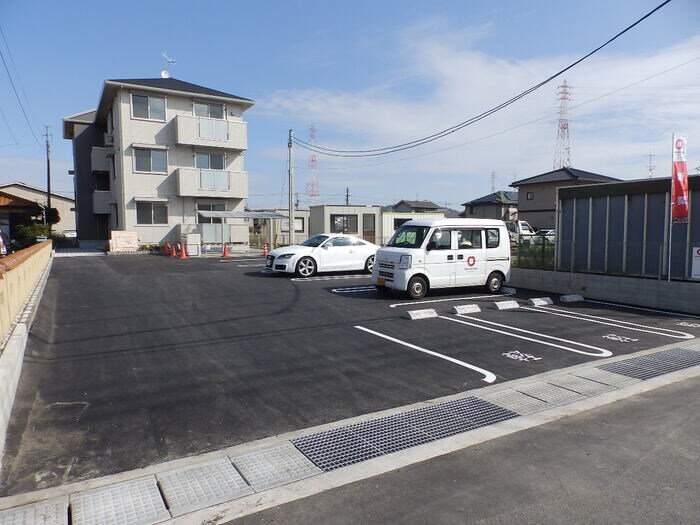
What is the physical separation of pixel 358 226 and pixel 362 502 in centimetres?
3977

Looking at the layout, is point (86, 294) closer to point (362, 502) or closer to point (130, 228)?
point (362, 502)

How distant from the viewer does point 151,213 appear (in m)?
28.9

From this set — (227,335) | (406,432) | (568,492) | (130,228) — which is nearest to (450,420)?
(406,432)

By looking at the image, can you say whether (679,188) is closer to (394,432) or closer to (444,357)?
(444,357)

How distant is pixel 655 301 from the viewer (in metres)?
11.6

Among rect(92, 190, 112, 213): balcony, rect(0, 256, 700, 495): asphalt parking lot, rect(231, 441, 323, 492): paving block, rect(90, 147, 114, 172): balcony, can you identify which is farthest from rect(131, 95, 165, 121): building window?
rect(231, 441, 323, 492): paving block

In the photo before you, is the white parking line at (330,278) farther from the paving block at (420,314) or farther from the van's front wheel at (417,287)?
the paving block at (420,314)

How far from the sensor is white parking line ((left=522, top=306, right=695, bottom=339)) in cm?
896

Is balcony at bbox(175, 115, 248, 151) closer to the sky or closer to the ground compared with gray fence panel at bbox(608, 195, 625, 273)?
closer to the sky

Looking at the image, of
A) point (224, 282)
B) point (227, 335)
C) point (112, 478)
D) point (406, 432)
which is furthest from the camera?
point (224, 282)

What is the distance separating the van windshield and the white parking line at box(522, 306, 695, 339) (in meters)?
2.97

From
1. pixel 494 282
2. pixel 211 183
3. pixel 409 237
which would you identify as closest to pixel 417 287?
pixel 409 237

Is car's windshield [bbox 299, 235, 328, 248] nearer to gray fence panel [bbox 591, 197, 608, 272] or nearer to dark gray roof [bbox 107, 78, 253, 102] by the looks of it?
gray fence panel [bbox 591, 197, 608, 272]

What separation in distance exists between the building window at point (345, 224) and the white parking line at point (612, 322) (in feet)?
104
